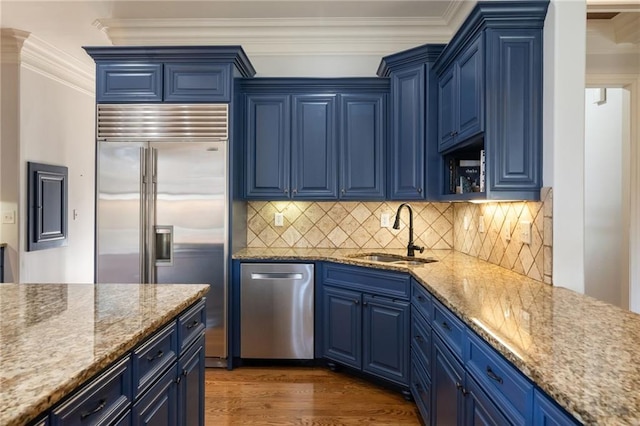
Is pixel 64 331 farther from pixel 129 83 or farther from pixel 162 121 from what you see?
pixel 129 83

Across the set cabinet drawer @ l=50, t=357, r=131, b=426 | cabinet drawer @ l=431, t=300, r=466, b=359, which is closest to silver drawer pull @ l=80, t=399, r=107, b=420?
cabinet drawer @ l=50, t=357, r=131, b=426

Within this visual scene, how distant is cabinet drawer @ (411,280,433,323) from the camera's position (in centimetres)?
206

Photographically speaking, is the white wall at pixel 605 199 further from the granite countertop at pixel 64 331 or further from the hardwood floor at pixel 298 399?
the granite countertop at pixel 64 331

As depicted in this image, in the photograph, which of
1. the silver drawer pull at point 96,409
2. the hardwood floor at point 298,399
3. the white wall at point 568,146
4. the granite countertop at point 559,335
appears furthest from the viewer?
the hardwood floor at point 298,399

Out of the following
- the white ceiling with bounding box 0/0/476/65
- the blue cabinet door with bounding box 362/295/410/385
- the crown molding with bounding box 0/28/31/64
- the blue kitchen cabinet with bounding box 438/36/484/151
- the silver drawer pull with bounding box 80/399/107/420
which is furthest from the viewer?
the crown molding with bounding box 0/28/31/64

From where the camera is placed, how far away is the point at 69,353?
1.02 m

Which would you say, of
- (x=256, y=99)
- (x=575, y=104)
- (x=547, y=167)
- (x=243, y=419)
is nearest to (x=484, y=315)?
(x=547, y=167)

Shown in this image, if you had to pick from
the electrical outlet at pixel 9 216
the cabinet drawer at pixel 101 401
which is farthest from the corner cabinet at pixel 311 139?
the electrical outlet at pixel 9 216

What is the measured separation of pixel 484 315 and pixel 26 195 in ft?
15.0

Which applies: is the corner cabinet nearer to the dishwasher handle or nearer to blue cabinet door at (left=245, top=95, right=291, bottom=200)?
blue cabinet door at (left=245, top=95, right=291, bottom=200)

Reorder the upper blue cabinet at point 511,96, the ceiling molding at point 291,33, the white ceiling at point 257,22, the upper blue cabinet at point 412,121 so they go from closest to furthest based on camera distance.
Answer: the upper blue cabinet at point 511,96 < the upper blue cabinet at point 412,121 < the white ceiling at point 257,22 < the ceiling molding at point 291,33

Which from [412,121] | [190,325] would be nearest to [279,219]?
[412,121]

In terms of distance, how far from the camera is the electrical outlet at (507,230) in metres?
2.35

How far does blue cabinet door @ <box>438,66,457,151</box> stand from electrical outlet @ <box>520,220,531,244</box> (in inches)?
29.6
